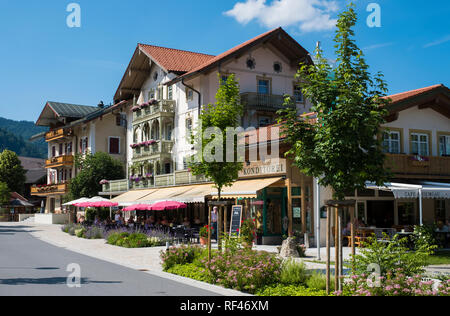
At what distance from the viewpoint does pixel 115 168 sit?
48.6 metres

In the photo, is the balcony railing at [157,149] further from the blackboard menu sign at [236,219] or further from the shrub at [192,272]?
the shrub at [192,272]

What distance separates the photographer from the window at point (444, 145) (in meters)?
27.6

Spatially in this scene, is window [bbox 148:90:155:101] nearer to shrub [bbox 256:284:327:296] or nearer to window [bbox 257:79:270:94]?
window [bbox 257:79:270:94]

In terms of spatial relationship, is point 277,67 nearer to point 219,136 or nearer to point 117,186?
point 117,186

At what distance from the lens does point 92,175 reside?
47.0 m

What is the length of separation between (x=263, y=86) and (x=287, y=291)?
27.0 metres

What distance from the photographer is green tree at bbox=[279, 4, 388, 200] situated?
1002 centimetres

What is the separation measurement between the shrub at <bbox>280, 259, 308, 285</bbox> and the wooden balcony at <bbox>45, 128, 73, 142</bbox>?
4986 centimetres

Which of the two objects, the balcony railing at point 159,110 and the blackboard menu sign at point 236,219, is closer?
the blackboard menu sign at point 236,219


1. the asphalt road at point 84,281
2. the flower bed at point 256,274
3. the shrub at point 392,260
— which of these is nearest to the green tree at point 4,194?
the asphalt road at point 84,281

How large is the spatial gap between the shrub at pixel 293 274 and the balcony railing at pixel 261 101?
22458 mm

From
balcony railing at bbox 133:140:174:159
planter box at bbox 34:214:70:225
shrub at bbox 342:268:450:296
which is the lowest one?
planter box at bbox 34:214:70:225

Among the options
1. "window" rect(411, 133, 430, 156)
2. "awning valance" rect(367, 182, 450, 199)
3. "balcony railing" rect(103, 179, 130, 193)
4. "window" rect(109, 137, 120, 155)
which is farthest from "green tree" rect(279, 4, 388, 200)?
"window" rect(109, 137, 120, 155)
